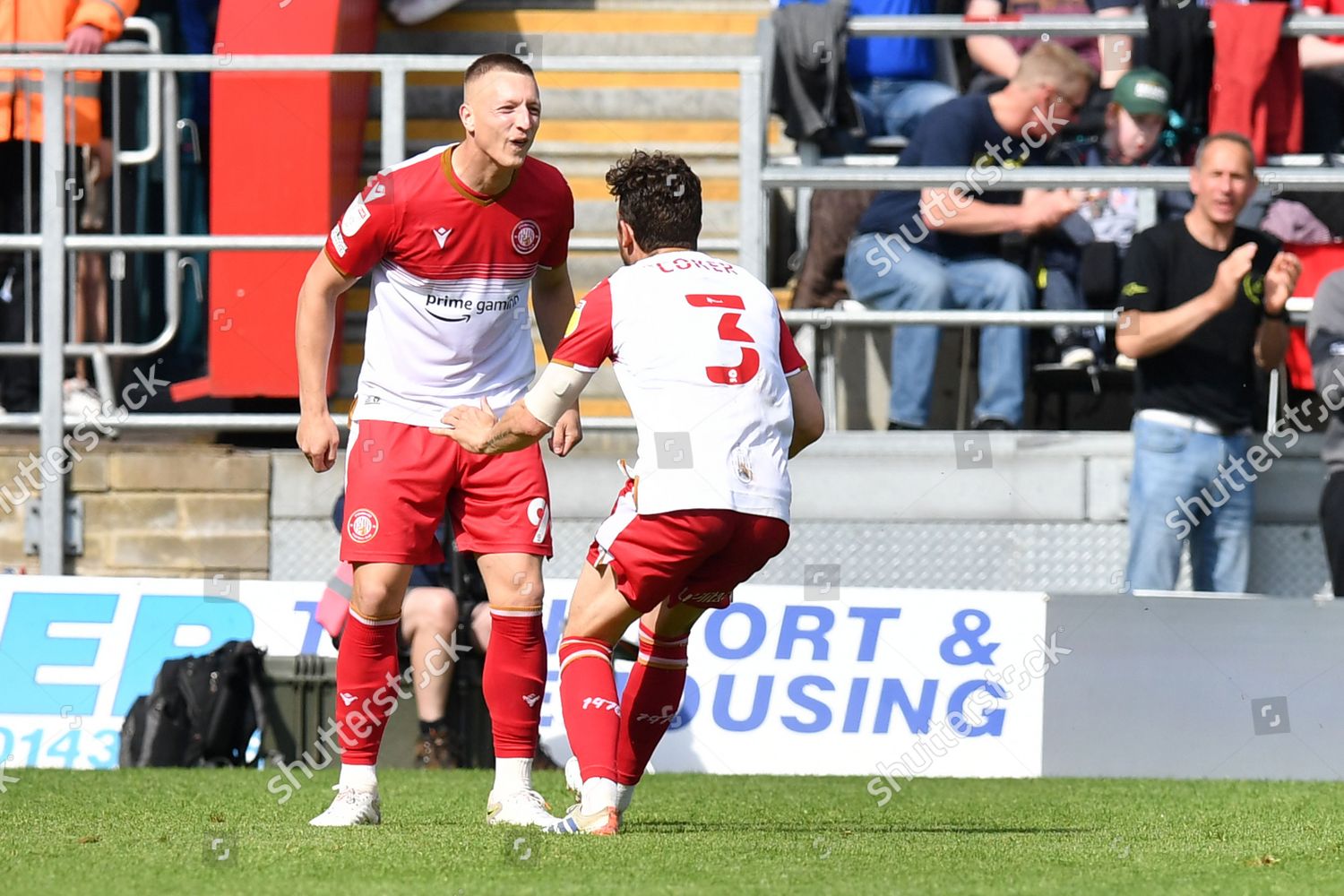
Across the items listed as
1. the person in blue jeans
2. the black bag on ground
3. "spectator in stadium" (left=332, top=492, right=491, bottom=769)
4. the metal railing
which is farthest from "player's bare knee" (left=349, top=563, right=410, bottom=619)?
the person in blue jeans

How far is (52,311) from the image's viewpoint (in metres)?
9.75

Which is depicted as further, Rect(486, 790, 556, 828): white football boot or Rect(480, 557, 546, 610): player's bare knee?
Rect(480, 557, 546, 610): player's bare knee

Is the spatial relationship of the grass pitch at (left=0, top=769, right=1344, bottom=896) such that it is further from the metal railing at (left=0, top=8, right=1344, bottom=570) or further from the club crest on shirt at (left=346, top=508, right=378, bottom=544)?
the metal railing at (left=0, top=8, right=1344, bottom=570)

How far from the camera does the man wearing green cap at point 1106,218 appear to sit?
966 cm

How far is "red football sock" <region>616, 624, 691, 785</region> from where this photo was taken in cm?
579

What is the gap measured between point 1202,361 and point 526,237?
4020 millimetres

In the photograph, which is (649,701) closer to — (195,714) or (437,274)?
(437,274)

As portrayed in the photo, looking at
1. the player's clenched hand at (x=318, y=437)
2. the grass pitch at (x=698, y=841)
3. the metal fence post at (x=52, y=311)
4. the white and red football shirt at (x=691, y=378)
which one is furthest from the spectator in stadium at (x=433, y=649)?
the white and red football shirt at (x=691, y=378)

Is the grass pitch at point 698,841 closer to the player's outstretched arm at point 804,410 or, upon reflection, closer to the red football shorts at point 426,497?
the red football shorts at point 426,497

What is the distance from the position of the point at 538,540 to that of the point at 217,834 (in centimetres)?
126

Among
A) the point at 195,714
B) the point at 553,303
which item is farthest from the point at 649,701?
the point at 195,714

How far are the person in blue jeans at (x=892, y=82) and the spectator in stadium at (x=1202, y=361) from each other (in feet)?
6.43

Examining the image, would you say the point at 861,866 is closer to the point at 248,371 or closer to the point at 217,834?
the point at 217,834

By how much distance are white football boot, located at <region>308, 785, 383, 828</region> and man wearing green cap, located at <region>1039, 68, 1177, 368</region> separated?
16.1ft
